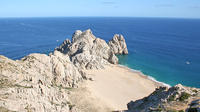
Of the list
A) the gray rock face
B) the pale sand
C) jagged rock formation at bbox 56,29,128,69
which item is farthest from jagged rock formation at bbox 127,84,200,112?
the gray rock face

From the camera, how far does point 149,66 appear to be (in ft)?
247

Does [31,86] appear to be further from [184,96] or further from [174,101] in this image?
[184,96]

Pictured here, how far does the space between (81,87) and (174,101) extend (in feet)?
97.3

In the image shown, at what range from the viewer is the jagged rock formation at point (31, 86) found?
25.1 m

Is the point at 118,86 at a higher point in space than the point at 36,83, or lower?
lower

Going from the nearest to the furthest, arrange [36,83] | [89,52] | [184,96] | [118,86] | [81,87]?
[184,96] → [36,83] → [81,87] → [118,86] → [89,52]

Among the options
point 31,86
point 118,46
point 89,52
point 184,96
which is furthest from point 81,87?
point 118,46

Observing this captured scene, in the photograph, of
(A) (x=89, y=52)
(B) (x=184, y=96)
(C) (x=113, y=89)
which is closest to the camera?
(B) (x=184, y=96)

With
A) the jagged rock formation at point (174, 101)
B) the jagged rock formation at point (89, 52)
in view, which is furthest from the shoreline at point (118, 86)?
the jagged rock formation at point (174, 101)

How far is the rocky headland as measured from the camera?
24.3 metres

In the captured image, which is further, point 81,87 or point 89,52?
point 89,52

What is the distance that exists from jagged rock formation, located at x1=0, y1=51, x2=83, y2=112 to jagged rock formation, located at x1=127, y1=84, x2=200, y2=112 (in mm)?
15093

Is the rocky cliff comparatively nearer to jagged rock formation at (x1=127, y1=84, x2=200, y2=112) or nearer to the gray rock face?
jagged rock formation at (x1=127, y1=84, x2=200, y2=112)

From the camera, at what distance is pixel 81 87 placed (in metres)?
48.1
